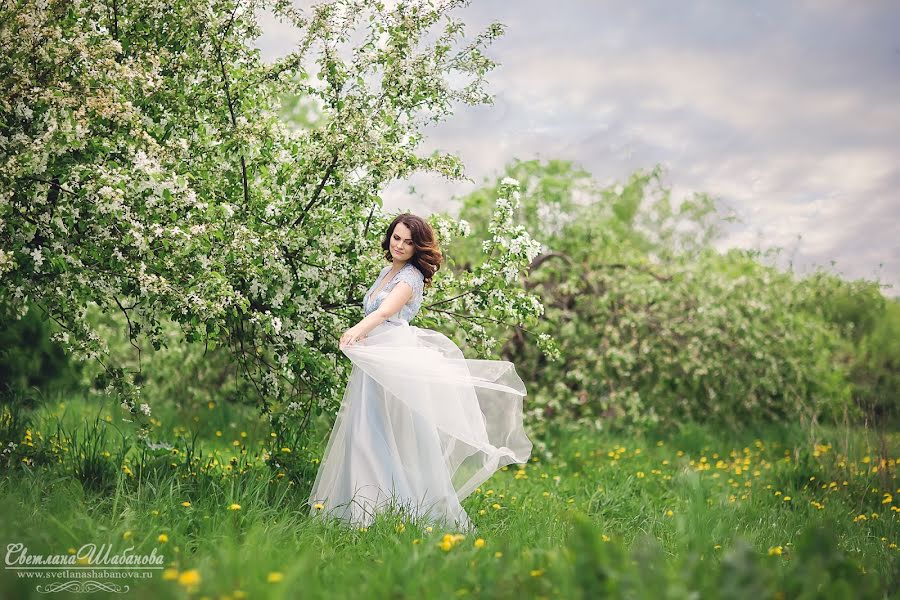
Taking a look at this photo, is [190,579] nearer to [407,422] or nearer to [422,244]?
[407,422]

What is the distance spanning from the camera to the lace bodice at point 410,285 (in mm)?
4164

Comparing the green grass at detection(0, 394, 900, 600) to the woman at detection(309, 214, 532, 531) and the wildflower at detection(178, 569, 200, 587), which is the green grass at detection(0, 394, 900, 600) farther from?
the woman at detection(309, 214, 532, 531)

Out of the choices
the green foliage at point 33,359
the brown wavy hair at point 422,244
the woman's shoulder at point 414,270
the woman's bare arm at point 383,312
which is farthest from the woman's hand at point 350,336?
the green foliage at point 33,359

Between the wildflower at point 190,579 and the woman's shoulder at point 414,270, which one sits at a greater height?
the woman's shoulder at point 414,270

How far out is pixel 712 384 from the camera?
863 cm

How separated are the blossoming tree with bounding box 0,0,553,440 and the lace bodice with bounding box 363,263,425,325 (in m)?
0.28

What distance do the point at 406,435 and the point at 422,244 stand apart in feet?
3.94

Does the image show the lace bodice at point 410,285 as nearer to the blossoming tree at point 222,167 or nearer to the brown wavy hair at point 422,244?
the brown wavy hair at point 422,244

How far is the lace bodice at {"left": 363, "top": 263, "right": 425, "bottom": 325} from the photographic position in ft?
13.7

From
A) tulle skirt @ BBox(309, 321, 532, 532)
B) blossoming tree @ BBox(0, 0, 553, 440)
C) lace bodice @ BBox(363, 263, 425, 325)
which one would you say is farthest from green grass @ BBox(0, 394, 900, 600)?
lace bodice @ BBox(363, 263, 425, 325)

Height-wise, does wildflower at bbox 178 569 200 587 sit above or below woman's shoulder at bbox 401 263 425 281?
below

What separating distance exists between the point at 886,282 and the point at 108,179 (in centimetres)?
1166

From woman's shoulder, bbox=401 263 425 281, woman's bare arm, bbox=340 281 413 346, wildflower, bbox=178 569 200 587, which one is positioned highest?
woman's shoulder, bbox=401 263 425 281

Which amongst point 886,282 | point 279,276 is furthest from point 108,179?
point 886,282
